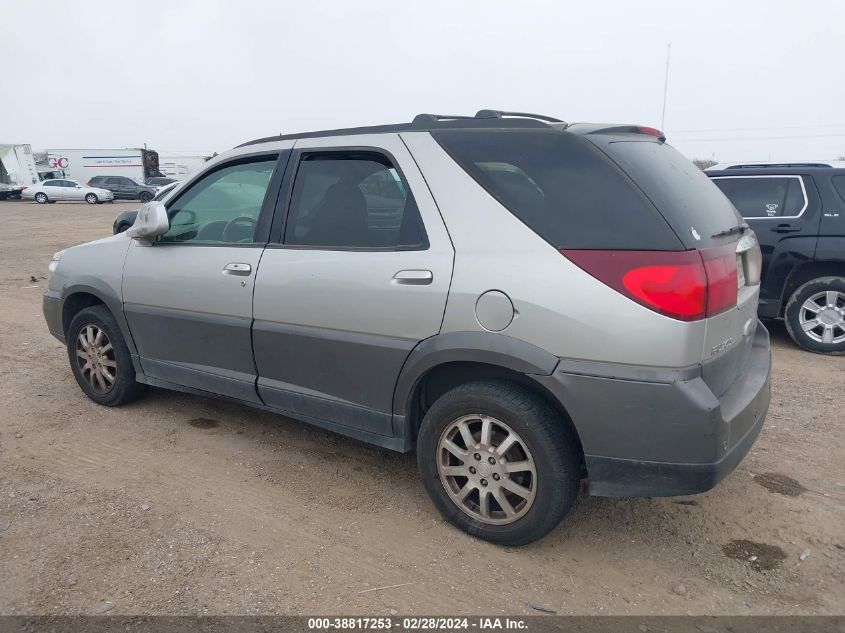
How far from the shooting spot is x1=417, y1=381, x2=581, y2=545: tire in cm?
270

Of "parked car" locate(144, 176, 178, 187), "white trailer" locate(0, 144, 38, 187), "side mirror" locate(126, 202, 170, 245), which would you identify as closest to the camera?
"side mirror" locate(126, 202, 170, 245)

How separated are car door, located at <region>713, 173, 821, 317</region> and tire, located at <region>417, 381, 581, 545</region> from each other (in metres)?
4.46

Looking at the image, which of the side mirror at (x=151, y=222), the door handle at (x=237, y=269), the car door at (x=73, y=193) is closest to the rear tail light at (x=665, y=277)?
the door handle at (x=237, y=269)

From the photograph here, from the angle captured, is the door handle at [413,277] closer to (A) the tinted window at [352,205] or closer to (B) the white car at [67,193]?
(A) the tinted window at [352,205]

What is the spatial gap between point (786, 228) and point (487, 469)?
4.89 metres

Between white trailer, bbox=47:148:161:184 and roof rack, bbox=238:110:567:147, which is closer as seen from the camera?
roof rack, bbox=238:110:567:147

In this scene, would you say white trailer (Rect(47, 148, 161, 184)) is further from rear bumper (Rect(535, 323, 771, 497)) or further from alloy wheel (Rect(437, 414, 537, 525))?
rear bumper (Rect(535, 323, 771, 497))

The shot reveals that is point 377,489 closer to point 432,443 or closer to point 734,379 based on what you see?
point 432,443

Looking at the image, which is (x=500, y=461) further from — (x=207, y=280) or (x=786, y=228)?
(x=786, y=228)

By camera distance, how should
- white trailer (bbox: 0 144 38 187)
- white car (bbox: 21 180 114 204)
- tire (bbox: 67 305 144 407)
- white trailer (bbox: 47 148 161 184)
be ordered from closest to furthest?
tire (bbox: 67 305 144 407)
white car (bbox: 21 180 114 204)
white trailer (bbox: 0 144 38 187)
white trailer (bbox: 47 148 161 184)

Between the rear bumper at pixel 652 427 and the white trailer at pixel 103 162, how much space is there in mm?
42326

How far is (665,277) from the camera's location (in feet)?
7.97

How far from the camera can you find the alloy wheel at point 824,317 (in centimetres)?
606

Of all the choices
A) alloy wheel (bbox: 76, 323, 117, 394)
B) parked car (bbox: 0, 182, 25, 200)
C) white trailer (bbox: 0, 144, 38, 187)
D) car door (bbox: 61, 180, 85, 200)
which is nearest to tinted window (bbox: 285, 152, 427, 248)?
alloy wheel (bbox: 76, 323, 117, 394)
